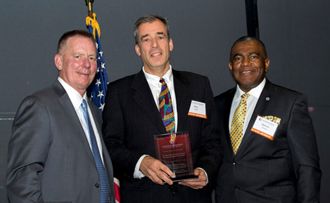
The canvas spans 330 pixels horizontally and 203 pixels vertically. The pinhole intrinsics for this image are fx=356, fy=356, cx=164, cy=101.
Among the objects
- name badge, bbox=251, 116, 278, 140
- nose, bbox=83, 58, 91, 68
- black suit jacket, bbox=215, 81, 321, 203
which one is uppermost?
nose, bbox=83, 58, 91, 68

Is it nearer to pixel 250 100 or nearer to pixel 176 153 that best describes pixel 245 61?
pixel 250 100

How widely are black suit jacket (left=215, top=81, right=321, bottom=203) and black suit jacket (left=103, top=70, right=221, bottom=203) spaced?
26cm

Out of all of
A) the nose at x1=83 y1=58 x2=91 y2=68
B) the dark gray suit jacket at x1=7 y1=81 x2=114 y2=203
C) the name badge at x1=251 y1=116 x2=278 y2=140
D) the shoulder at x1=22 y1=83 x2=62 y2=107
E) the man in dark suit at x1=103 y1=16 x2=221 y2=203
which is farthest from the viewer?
the name badge at x1=251 y1=116 x2=278 y2=140

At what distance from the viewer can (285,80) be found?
5387 millimetres

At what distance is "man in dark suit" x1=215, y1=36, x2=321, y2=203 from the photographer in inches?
103

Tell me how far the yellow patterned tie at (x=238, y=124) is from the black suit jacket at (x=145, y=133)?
0.19 metres

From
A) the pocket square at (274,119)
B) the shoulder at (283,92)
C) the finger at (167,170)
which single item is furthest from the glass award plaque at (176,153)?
the shoulder at (283,92)

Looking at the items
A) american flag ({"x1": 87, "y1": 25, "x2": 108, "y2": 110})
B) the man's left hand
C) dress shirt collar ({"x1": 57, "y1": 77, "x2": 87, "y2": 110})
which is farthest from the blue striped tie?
american flag ({"x1": 87, "y1": 25, "x2": 108, "y2": 110})

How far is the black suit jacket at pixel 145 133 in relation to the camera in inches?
96.0

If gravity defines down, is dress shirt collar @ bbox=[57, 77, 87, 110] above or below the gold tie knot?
above

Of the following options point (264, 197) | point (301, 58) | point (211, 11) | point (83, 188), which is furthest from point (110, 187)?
point (301, 58)

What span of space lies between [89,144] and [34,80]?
118 inches

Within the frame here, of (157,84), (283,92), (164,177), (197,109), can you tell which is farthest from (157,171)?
(283,92)

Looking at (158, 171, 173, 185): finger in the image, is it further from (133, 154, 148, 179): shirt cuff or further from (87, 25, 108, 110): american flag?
(87, 25, 108, 110): american flag
